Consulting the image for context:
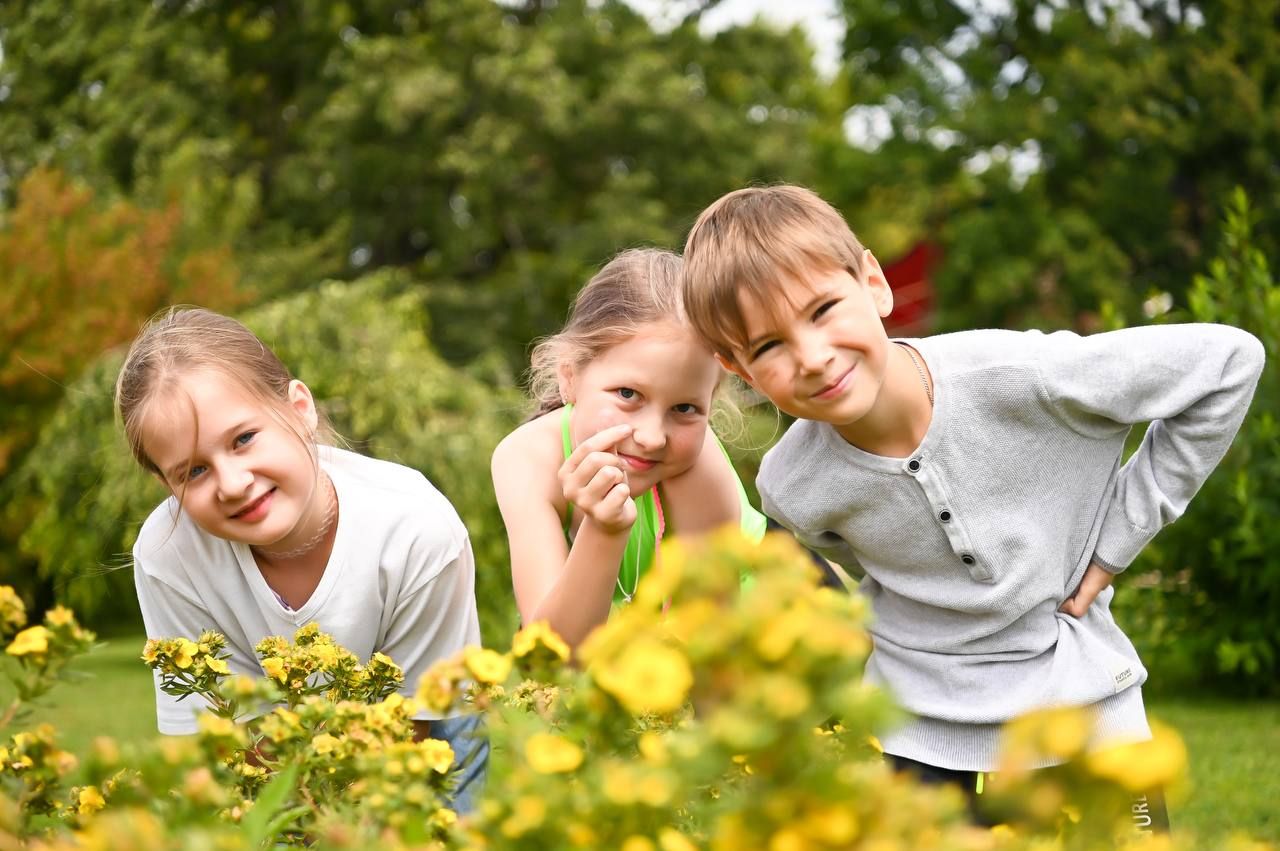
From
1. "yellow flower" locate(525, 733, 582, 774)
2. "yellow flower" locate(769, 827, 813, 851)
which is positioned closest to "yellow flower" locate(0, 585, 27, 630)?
"yellow flower" locate(525, 733, 582, 774)

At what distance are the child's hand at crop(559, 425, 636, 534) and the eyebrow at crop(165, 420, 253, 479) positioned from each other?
2.08ft

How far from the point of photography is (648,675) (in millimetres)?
761

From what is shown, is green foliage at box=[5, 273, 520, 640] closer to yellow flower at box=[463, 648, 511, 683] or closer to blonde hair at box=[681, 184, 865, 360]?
blonde hair at box=[681, 184, 865, 360]

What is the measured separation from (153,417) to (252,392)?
19 centimetres

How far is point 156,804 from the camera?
112 centimetres

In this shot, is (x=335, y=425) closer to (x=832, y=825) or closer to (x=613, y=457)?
(x=613, y=457)

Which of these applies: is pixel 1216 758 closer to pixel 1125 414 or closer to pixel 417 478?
pixel 1125 414

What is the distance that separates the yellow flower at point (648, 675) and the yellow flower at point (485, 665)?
308 millimetres

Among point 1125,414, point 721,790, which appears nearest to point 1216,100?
point 1125,414

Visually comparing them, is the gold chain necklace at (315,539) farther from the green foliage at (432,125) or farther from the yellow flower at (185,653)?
the green foliage at (432,125)

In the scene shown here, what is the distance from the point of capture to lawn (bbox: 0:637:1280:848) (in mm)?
3527

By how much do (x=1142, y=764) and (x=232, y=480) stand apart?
1.83 m

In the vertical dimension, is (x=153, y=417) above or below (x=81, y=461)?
above

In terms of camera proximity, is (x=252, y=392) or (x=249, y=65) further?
(x=249, y=65)
